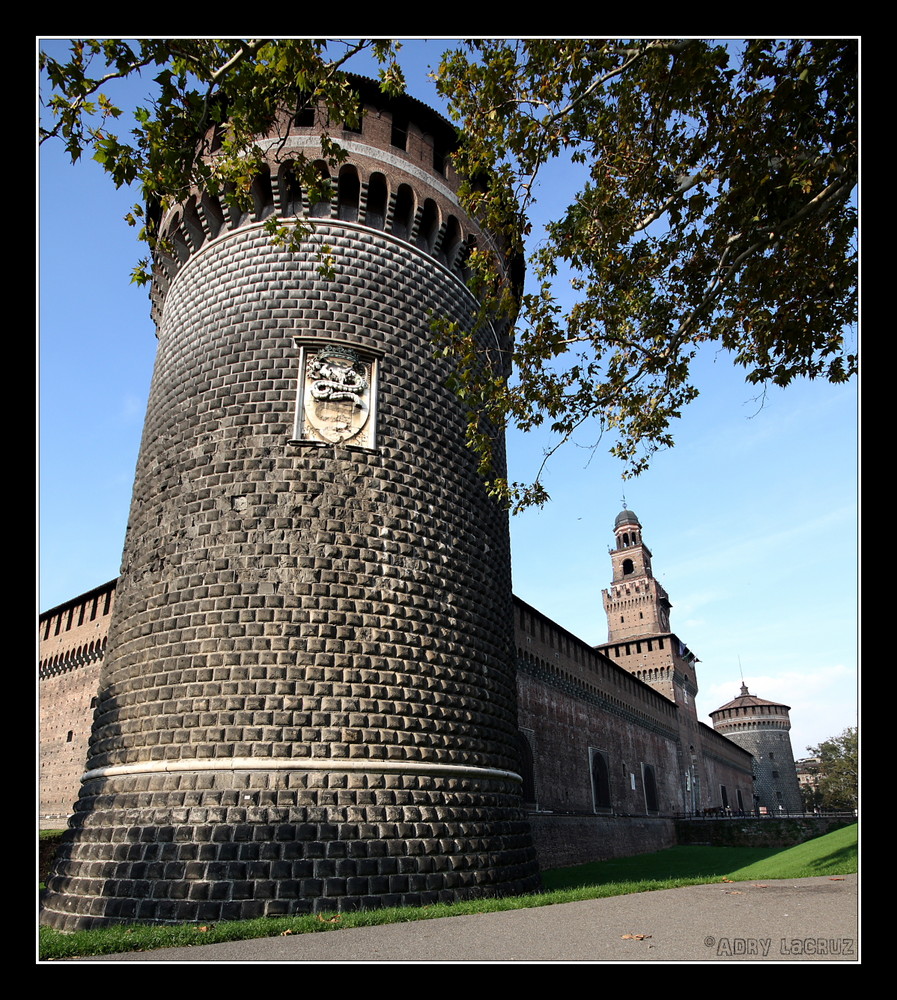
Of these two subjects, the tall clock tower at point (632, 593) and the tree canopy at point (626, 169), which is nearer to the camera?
the tree canopy at point (626, 169)

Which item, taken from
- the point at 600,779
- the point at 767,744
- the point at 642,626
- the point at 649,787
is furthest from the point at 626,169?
the point at 767,744

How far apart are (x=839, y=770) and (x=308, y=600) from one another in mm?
59531

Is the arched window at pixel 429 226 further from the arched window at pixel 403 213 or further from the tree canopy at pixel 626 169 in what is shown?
the tree canopy at pixel 626 169

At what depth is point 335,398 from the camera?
33.5 feet

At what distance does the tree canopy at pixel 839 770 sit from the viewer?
5416cm

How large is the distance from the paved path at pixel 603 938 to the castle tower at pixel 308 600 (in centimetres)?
166

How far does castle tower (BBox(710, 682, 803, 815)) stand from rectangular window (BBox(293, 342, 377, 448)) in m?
62.3

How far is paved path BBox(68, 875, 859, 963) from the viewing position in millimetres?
4859

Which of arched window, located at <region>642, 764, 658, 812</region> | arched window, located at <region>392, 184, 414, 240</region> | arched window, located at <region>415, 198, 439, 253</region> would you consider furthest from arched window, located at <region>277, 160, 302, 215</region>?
arched window, located at <region>642, 764, 658, 812</region>

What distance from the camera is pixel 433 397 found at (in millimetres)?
11102

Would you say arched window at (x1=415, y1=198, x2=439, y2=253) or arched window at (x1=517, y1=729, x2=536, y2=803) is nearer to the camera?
arched window at (x1=415, y1=198, x2=439, y2=253)

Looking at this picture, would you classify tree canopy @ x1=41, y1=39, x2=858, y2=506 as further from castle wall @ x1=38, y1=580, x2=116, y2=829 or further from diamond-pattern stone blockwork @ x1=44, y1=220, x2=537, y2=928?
castle wall @ x1=38, y1=580, x2=116, y2=829

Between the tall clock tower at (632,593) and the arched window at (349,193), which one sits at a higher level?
the arched window at (349,193)

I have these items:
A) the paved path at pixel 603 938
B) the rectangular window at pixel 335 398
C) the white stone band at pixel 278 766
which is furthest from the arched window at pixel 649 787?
the rectangular window at pixel 335 398
